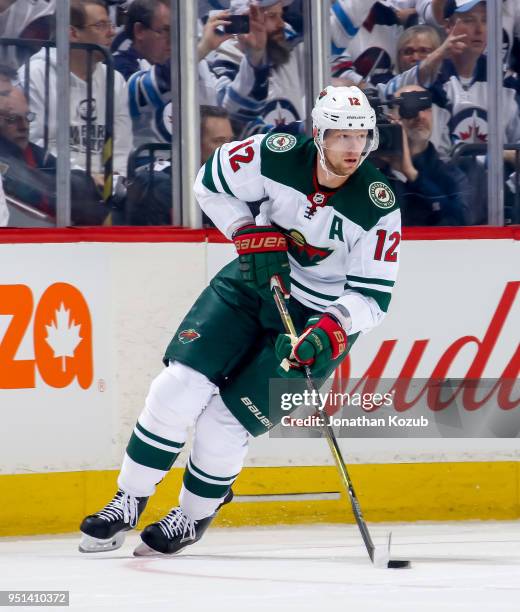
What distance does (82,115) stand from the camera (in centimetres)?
494

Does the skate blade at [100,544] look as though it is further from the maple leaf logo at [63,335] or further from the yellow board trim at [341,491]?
the maple leaf logo at [63,335]

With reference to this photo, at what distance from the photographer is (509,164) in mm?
5324

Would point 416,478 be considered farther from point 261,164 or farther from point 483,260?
point 261,164

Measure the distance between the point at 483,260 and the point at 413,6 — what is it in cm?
101

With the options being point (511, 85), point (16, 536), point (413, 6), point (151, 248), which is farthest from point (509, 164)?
point (16, 536)

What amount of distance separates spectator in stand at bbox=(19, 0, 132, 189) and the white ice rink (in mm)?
1327

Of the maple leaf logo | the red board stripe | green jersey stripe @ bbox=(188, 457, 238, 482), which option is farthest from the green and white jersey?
the maple leaf logo

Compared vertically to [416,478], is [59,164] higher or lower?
higher

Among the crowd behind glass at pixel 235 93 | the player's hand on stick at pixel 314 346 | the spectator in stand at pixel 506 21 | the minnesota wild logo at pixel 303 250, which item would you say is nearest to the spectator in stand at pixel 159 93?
the crowd behind glass at pixel 235 93

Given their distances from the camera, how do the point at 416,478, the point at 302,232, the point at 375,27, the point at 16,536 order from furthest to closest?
the point at 375,27, the point at 416,478, the point at 16,536, the point at 302,232

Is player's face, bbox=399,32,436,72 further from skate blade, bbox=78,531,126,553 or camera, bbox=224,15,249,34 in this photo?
skate blade, bbox=78,531,126,553

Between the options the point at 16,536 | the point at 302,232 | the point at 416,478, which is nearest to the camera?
the point at 302,232

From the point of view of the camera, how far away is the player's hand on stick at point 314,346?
3.61 meters

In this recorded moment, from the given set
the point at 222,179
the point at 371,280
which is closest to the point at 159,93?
the point at 222,179
